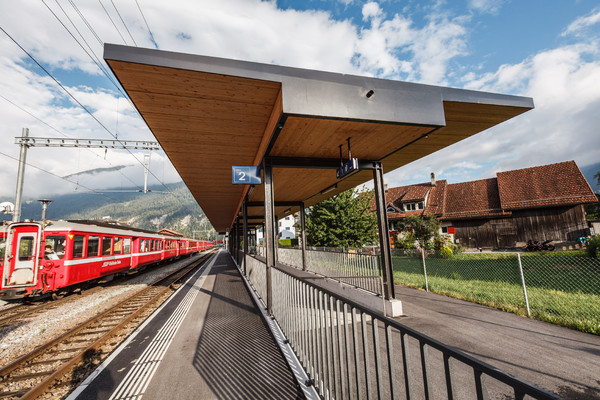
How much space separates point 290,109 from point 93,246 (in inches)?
439

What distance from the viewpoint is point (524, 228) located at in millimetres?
20984

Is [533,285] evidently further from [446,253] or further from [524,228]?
[524,228]

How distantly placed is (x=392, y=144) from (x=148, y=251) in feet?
59.1

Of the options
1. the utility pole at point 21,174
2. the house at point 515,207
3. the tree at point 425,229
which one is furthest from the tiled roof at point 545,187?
the utility pole at point 21,174

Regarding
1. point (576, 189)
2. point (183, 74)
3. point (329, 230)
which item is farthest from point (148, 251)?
point (576, 189)

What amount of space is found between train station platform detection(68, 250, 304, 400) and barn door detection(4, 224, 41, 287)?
5.79 metres

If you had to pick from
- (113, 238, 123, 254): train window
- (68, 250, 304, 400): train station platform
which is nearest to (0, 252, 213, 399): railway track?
(68, 250, 304, 400): train station platform

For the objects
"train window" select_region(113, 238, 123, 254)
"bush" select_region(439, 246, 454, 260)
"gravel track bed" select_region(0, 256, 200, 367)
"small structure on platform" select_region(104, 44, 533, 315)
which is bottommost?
"gravel track bed" select_region(0, 256, 200, 367)

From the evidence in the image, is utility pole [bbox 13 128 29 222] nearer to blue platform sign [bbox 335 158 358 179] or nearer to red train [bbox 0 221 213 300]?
red train [bbox 0 221 213 300]

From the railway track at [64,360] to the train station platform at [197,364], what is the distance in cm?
37

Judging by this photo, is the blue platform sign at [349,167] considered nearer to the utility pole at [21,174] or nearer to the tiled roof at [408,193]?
the utility pole at [21,174]

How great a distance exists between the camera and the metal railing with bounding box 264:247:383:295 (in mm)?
6963

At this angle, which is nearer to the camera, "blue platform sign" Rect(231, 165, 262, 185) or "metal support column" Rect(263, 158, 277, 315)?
"metal support column" Rect(263, 158, 277, 315)

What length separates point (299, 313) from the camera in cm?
358
